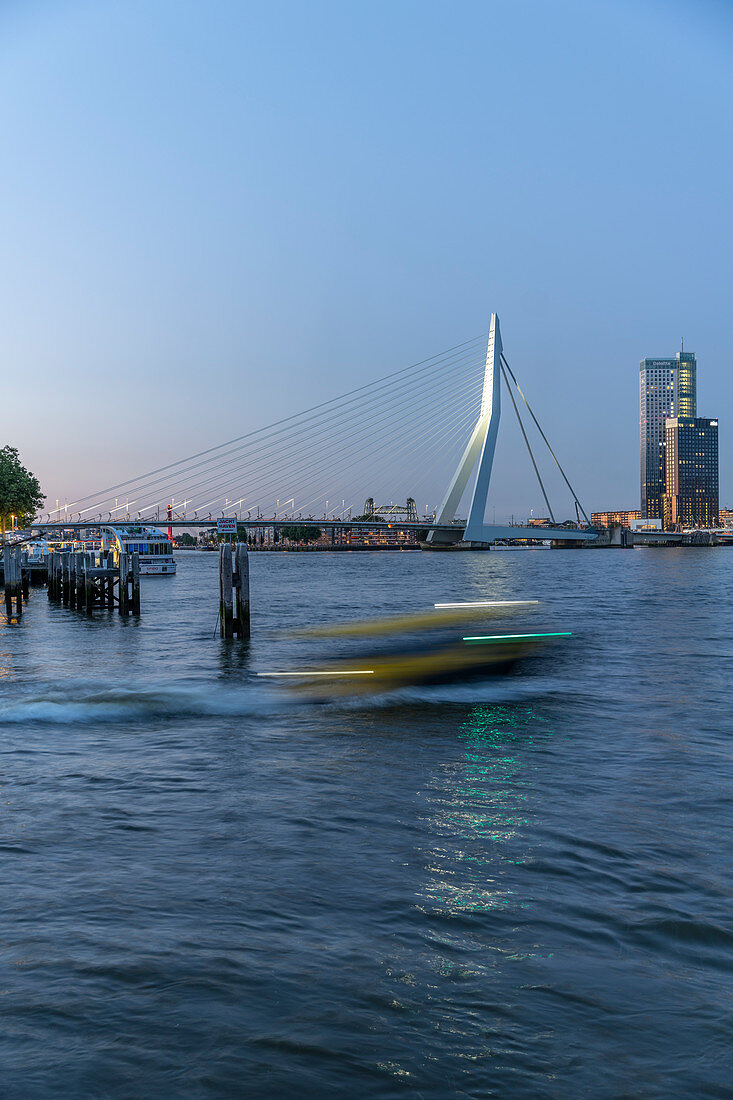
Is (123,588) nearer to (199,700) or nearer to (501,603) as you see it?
(501,603)

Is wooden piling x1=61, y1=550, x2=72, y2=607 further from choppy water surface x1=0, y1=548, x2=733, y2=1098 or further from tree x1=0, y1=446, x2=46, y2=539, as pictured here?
tree x1=0, y1=446, x2=46, y2=539

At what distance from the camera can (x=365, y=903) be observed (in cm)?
572

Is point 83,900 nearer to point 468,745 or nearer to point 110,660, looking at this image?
point 468,745

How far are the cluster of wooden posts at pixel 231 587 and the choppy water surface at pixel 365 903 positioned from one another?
8.72m

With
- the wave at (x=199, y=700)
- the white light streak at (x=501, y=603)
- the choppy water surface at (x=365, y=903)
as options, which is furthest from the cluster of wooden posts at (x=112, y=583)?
the white light streak at (x=501, y=603)

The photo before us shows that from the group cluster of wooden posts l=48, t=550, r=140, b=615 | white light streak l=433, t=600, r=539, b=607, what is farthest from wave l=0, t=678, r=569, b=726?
white light streak l=433, t=600, r=539, b=607

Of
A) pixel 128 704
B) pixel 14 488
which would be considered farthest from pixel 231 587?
pixel 14 488

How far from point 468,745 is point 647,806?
10.7 feet

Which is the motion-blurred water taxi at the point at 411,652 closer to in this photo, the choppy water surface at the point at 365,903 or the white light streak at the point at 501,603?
the choppy water surface at the point at 365,903

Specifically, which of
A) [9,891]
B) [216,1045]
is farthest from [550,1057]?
[9,891]

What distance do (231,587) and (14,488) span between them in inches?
2367

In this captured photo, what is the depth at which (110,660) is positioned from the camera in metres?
19.4

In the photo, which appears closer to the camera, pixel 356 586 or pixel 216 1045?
pixel 216 1045

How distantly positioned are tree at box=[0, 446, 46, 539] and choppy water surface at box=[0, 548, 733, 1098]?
2674 inches
